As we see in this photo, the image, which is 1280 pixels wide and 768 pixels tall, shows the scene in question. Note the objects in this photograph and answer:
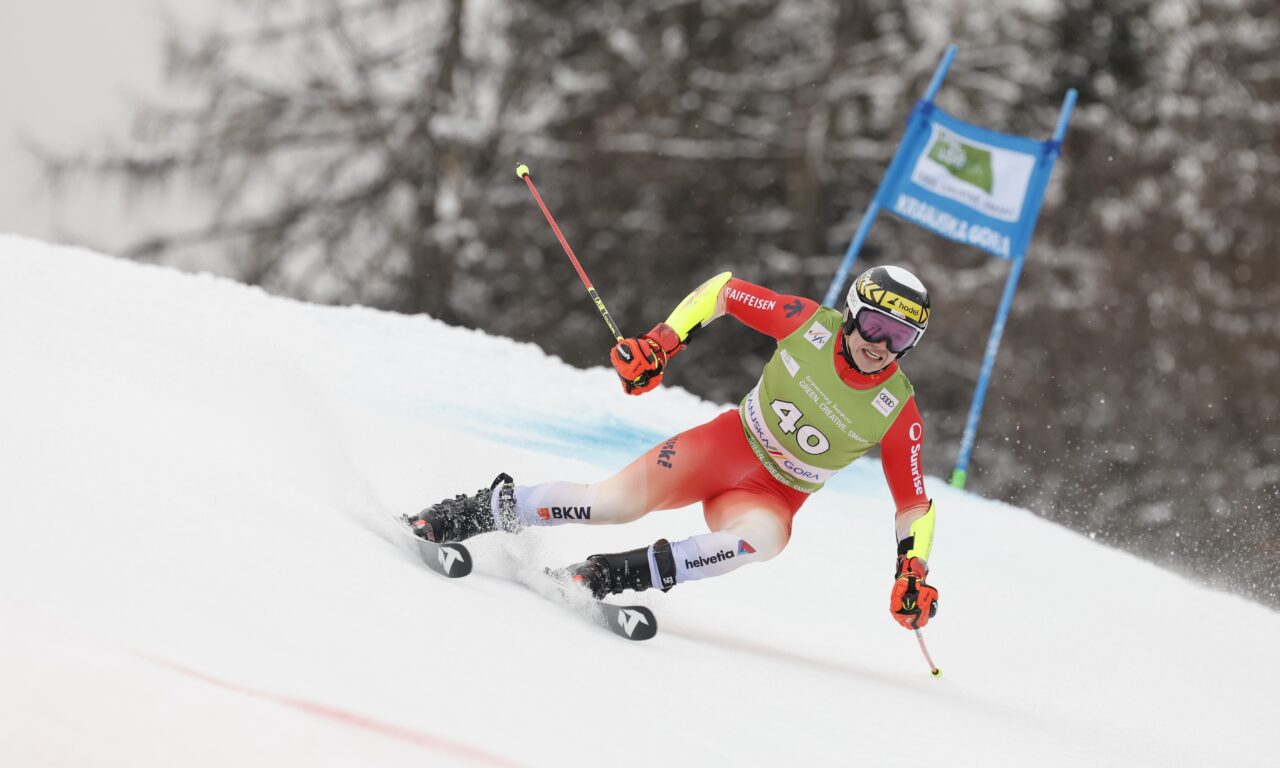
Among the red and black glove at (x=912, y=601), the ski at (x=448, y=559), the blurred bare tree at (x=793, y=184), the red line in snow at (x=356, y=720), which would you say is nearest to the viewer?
the red line in snow at (x=356, y=720)

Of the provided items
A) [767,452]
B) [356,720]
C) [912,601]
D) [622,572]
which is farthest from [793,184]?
[356,720]

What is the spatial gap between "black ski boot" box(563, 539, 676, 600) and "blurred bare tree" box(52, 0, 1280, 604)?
12891 millimetres

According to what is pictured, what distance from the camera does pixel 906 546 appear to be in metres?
4.31

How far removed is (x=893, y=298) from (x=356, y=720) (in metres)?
2.14

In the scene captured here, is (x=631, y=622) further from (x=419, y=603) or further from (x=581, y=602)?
(x=419, y=603)

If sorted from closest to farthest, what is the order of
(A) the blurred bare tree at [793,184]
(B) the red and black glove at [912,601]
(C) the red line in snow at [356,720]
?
1. (C) the red line in snow at [356,720]
2. (B) the red and black glove at [912,601]
3. (A) the blurred bare tree at [793,184]

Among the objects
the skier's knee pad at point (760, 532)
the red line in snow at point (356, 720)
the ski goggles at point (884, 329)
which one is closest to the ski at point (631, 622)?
the skier's knee pad at point (760, 532)

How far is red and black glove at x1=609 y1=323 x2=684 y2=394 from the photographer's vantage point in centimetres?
396

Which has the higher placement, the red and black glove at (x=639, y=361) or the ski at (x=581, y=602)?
the red and black glove at (x=639, y=361)

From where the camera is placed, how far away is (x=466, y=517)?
418cm

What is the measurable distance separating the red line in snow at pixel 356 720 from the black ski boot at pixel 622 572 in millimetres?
1327

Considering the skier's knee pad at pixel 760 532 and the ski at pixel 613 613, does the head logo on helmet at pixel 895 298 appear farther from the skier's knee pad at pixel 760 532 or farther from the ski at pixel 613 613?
the ski at pixel 613 613

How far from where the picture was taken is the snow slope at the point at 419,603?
2.55 m

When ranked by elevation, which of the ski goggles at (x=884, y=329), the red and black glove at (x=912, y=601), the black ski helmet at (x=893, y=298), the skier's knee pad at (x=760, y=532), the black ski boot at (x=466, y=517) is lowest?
the red and black glove at (x=912, y=601)
